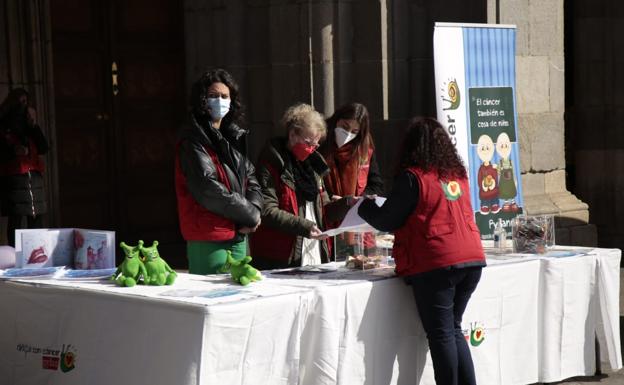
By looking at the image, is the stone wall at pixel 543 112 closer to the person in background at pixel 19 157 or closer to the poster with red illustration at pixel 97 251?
the person in background at pixel 19 157

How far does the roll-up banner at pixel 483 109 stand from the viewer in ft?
31.8

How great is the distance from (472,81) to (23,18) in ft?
14.2

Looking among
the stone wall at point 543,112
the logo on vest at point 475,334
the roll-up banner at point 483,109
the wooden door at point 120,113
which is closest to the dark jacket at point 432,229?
the logo on vest at point 475,334

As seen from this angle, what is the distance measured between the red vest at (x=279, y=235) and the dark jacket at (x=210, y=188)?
1.21ft

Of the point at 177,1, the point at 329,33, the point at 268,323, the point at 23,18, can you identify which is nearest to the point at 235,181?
the point at 268,323

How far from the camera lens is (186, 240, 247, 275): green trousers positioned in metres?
6.91

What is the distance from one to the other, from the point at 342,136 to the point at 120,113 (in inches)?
207

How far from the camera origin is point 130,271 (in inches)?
242

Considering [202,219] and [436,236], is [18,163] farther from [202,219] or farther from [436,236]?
[436,236]

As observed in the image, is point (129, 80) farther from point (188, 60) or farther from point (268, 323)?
point (268, 323)

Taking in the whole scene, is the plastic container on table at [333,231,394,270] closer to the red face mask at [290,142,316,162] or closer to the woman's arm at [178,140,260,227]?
the red face mask at [290,142,316,162]

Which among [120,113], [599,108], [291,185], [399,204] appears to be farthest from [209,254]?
[599,108]

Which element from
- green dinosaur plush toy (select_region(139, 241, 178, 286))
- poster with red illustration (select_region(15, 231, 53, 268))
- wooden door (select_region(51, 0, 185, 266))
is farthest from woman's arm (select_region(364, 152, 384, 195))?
wooden door (select_region(51, 0, 185, 266))

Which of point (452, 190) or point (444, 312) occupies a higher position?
point (452, 190)
